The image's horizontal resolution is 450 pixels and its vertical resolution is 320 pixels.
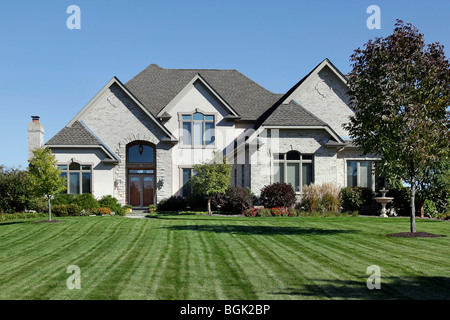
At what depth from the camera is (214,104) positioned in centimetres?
3284

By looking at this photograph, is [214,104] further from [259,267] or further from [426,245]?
[259,267]

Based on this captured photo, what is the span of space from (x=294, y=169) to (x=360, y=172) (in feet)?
14.3

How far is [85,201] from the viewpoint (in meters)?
28.0

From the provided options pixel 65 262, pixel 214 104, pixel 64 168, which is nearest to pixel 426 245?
pixel 65 262

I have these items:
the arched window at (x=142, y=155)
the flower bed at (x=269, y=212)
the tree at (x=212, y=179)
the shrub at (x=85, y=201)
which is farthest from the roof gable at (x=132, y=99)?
the flower bed at (x=269, y=212)

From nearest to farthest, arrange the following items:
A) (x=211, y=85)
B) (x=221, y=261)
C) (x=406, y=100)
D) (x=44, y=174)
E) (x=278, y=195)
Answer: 1. (x=221, y=261)
2. (x=406, y=100)
3. (x=44, y=174)
4. (x=278, y=195)
5. (x=211, y=85)

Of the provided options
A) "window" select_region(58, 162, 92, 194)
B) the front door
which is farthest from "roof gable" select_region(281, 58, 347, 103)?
"window" select_region(58, 162, 92, 194)

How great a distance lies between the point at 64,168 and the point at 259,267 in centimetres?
2243

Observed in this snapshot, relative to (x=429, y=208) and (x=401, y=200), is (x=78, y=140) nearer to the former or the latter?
(x=401, y=200)

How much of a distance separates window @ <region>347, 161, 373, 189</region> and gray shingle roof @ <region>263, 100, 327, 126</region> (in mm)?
3424

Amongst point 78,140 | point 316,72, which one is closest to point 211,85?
point 316,72

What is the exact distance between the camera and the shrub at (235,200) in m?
27.0

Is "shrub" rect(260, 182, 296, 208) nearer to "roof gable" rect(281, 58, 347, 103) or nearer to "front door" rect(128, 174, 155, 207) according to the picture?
"roof gable" rect(281, 58, 347, 103)

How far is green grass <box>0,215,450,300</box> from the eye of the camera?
28.0 ft
